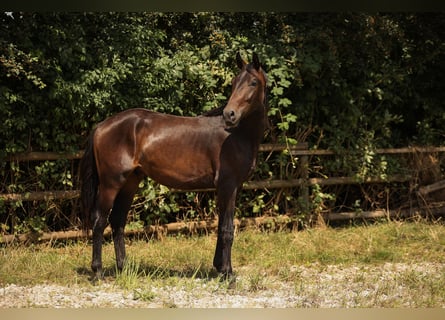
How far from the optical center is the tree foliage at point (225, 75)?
5.66 meters

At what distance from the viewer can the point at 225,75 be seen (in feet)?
20.4

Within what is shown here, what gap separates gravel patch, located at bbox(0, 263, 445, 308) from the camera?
12.6 feet

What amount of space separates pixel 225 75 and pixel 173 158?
81.2 inches

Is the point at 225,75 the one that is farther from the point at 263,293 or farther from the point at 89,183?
the point at 263,293

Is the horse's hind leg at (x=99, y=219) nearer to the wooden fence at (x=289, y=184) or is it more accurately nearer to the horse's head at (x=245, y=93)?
the horse's head at (x=245, y=93)

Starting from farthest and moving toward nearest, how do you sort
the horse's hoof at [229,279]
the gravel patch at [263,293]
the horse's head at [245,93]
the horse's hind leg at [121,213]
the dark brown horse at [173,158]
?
the horse's hind leg at [121,213], the dark brown horse at [173,158], the horse's hoof at [229,279], the horse's head at [245,93], the gravel patch at [263,293]

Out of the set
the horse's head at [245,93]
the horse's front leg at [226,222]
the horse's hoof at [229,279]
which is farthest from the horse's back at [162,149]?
the horse's hoof at [229,279]

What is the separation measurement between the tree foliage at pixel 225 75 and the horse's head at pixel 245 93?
6.45ft

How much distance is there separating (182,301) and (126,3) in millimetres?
2845

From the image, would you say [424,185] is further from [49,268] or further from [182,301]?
[49,268]

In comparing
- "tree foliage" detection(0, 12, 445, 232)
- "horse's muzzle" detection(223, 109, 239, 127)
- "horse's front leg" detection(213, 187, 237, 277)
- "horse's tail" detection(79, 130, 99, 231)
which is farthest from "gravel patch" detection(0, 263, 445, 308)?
"tree foliage" detection(0, 12, 445, 232)

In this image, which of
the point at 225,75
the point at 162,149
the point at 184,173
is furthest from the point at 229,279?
the point at 225,75

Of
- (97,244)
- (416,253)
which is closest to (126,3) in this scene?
(97,244)

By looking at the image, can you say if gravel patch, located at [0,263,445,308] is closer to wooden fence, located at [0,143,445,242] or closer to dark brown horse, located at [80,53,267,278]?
dark brown horse, located at [80,53,267,278]
